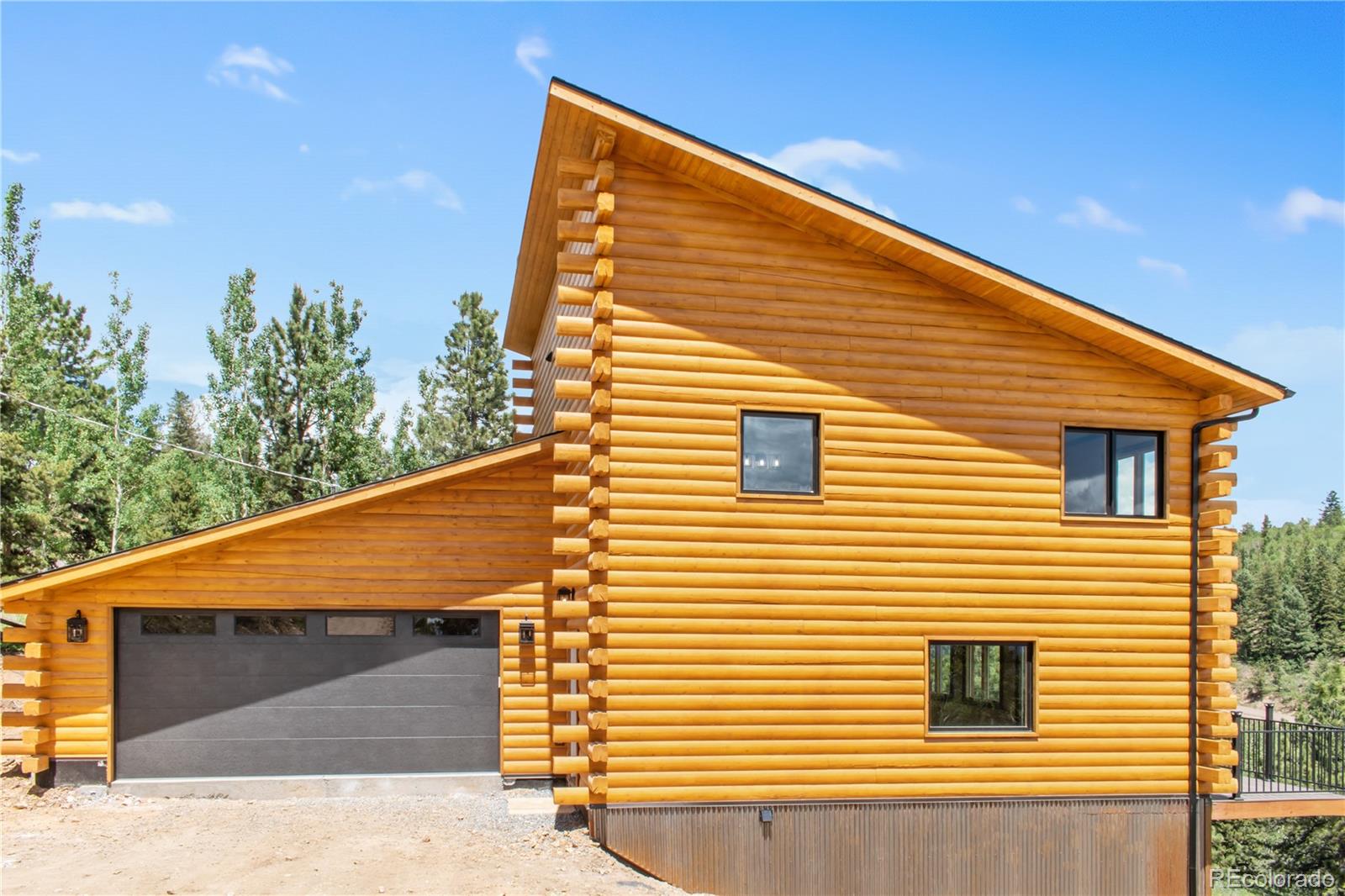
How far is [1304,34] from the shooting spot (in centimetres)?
1764

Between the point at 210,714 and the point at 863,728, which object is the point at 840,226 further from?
the point at 210,714

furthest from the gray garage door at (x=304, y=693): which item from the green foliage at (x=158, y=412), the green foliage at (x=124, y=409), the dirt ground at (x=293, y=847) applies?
the green foliage at (x=124, y=409)

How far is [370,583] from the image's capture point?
35.6 ft

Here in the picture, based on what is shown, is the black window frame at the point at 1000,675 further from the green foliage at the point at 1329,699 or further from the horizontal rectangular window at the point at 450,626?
the green foliage at the point at 1329,699

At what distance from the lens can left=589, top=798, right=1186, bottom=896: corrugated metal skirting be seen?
349 inches

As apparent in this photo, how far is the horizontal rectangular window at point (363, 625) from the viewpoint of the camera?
10.9 metres

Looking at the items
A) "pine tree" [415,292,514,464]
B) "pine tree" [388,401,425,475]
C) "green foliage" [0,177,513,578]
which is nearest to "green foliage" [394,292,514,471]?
"pine tree" [415,292,514,464]

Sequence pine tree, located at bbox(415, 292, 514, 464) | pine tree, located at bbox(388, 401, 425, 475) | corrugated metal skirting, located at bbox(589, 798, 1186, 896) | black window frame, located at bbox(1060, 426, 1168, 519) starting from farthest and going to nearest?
pine tree, located at bbox(415, 292, 514, 464) < pine tree, located at bbox(388, 401, 425, 475) < black window frame, located at bbox(1060, 426, 1168, 519) < corrugated metal skirting, located at bbox(589, 798, 1186, 896)

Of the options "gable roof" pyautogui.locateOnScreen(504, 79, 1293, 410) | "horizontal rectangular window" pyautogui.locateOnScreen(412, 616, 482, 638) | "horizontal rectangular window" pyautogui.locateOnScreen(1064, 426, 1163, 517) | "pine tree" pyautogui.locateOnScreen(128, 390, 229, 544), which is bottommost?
"horizontal rectangular window" pyautogui.locateOnScreen(412, 616, 482, 638)

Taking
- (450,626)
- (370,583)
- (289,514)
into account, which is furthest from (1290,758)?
(289,514)

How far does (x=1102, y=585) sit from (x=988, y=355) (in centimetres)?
273

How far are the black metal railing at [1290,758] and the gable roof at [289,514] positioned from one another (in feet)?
29.6

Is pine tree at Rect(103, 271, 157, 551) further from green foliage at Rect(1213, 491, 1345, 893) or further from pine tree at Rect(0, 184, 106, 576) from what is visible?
green foliage at Rect(1213, 491, 1345, 893)

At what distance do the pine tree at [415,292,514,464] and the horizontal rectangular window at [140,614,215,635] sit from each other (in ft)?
83.2
